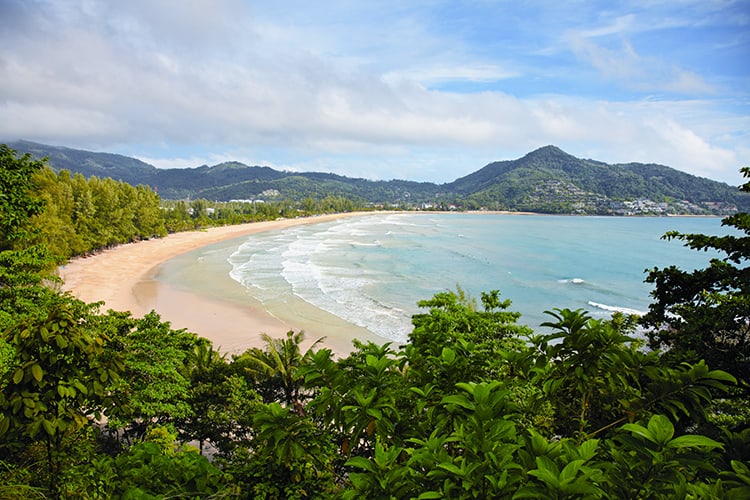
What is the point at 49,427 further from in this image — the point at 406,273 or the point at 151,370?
the point at 406,273

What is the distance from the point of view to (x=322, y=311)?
28.2 metres

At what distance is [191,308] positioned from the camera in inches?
1136

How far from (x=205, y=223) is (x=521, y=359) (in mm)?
94005

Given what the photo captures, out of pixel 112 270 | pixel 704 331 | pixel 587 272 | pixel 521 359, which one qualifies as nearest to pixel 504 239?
pixel 587 272

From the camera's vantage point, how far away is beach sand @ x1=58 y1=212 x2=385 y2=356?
2352cm

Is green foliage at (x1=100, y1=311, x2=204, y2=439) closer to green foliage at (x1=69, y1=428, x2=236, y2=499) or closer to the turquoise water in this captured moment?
green foliage at (x1=69, y1=428, x2=236, y2=499)

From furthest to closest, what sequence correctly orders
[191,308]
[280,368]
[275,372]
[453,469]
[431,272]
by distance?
[431,272] → [191,308] → [275,372] → [280,368] → [453,469]

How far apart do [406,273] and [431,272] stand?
10.1 feet

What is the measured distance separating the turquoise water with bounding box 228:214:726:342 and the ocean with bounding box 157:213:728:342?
0.31ft

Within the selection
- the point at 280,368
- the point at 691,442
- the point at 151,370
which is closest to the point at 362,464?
the point at 691,442

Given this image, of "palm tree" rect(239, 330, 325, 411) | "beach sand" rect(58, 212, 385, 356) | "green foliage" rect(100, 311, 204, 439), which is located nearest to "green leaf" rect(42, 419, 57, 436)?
"green foliage" rect(100, 311, 204, 439)

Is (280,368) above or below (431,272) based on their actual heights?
above

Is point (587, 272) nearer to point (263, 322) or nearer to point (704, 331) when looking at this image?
point (263, 322)

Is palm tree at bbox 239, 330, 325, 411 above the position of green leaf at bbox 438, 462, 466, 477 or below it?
below
